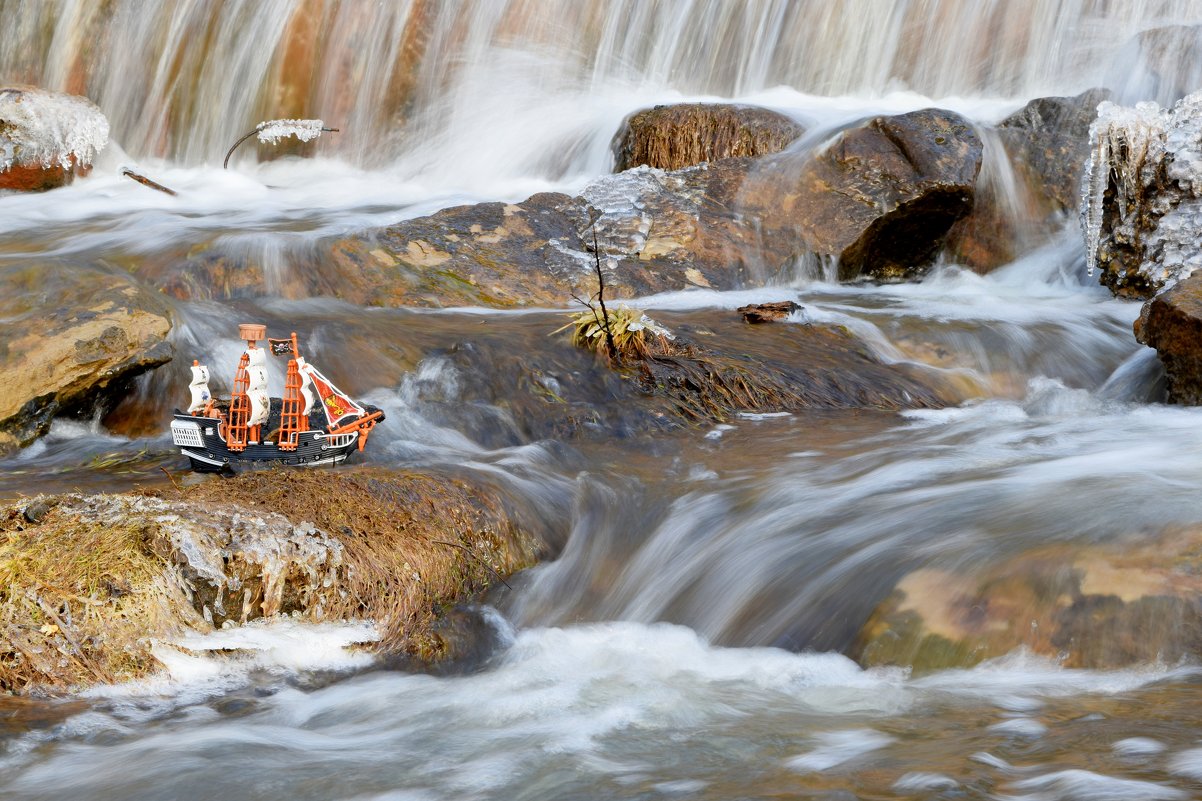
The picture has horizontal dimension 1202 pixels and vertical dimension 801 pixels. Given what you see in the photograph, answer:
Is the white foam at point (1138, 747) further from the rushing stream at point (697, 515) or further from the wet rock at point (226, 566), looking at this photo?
the wet rock at point (226, 566)

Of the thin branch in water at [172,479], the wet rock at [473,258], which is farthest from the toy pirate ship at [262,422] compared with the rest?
the wet rock at [473,258]

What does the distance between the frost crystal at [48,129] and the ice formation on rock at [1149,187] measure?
10680 mm

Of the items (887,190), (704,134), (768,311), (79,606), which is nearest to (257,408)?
(79,606)

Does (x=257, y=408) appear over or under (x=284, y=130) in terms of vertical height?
under

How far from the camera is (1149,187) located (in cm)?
991

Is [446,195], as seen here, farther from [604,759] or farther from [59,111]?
[604,759]

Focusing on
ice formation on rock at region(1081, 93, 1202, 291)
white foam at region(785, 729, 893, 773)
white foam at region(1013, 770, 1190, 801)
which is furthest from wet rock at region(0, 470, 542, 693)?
ice formation on rock at region(1081, 93, 1202, 291)

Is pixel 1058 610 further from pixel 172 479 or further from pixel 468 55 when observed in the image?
pixel 468 55

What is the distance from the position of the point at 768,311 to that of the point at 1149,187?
11.5 ft

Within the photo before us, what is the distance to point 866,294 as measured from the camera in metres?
10.3

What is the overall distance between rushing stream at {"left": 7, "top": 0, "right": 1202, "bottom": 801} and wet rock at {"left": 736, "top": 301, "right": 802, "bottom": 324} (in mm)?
188

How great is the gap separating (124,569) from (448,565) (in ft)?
4.44

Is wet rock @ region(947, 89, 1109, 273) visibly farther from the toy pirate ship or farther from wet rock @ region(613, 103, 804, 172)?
the toy pirate ship

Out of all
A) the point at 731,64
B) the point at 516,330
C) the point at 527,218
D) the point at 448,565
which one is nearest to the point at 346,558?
the point at 448,565
